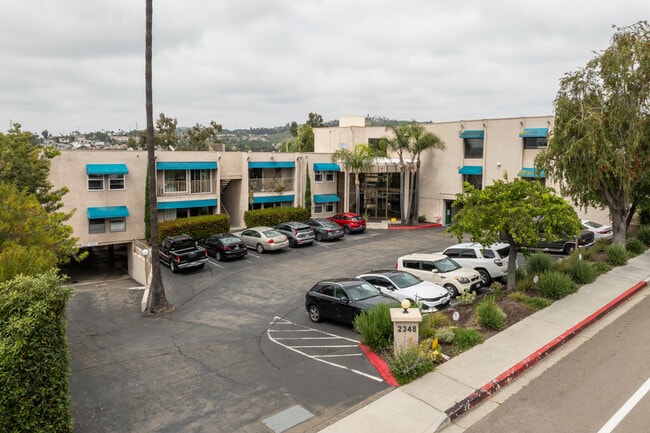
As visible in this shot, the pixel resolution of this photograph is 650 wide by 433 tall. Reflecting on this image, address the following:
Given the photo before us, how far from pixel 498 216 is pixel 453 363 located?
6066mm

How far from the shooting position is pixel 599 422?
8.48m

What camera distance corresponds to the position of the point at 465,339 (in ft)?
39.5

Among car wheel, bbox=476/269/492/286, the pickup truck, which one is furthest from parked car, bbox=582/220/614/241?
the pickup truck

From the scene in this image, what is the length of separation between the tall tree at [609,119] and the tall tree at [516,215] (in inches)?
202

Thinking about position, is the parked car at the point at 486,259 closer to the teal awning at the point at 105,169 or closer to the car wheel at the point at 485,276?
the car wheel at the point at 485,276

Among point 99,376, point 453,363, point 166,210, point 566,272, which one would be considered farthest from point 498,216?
point 166,210

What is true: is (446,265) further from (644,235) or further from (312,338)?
(644,235)

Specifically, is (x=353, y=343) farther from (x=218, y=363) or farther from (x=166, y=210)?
(x=166, y=210)

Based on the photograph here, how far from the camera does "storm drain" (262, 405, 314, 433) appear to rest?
8.86 meters

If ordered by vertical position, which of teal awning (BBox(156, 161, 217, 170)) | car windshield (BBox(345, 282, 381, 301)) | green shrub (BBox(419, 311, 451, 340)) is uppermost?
teal awning (BBox(156, 161, 217, 170))

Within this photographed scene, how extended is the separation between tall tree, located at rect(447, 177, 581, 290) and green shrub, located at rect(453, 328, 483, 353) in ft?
13.3

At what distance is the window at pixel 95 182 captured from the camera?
94.8ft

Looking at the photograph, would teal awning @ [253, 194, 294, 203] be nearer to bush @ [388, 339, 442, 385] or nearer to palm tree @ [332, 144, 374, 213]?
palm tree @ [332, 144, 374, 213]

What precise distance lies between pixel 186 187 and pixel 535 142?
24148mm
